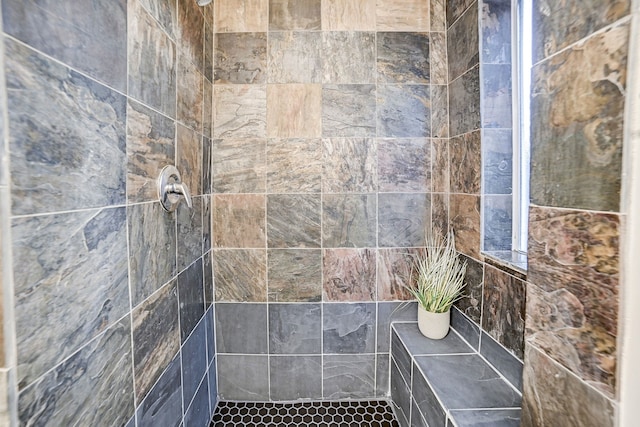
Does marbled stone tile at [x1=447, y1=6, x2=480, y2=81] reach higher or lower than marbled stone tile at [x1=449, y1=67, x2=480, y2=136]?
higher

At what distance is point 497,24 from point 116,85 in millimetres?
1517

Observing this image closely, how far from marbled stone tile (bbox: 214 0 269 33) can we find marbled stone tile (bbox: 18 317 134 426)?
147 cm

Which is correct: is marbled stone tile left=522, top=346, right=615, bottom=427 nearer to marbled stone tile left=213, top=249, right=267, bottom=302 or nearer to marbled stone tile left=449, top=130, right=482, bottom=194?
marbled stone tile left=449, top=130, right=482, bottom=194

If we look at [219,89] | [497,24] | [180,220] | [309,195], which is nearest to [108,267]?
[180,220]

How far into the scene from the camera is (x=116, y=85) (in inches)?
29.0

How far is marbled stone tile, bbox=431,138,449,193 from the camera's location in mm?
1470

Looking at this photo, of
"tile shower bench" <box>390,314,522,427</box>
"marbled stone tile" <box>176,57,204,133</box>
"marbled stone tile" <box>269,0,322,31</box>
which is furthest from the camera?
"marbled stone tile" <box>269,0,322,31</box>

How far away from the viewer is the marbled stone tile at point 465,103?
1258mm

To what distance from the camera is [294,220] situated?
1479 millimetres

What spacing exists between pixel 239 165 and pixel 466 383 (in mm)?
1420

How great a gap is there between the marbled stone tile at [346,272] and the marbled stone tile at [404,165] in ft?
1.27

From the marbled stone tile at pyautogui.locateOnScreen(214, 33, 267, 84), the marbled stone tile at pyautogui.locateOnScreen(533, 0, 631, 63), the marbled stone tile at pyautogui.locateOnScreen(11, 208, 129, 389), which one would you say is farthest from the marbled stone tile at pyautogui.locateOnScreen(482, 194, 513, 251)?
the marbled stone tile at pyautogui.locateOnScreen(11, 208, 129, 389)

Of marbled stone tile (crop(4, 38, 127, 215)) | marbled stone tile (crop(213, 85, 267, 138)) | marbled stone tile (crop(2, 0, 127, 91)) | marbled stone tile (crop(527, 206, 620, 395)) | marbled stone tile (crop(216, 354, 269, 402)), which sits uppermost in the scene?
marbled stone tile (crop(213, 85, 267, 138))

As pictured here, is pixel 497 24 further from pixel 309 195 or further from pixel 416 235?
pixel 309 195
